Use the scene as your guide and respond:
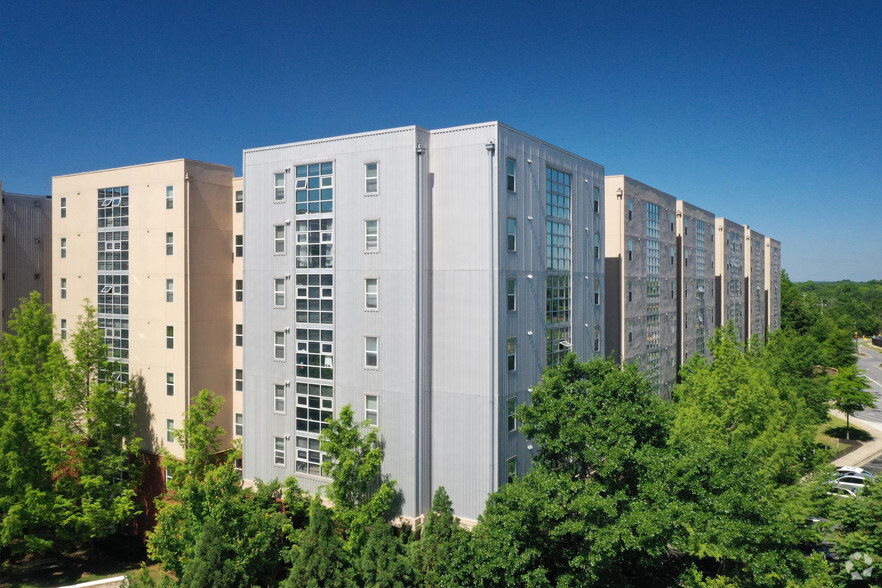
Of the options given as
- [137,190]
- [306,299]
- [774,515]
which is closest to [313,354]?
Result: [306,299]

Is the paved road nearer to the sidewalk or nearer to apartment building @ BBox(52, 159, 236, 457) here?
the sidewalk

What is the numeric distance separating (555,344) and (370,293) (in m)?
9.97

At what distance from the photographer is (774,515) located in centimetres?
1900

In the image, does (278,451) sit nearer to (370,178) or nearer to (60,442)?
(60,442)

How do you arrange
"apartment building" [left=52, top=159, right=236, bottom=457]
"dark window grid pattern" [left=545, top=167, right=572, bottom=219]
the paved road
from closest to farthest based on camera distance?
1. "dark window grid pattern" [left=545, top=167, right=572, bottom=219]
2. "apartment building" [left=52, top=159, right=236, bottom=457]
3. the paved road

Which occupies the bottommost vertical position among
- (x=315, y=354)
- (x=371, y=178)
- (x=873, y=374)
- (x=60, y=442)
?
(x=873, y=374)

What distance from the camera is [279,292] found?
28531 millimetres

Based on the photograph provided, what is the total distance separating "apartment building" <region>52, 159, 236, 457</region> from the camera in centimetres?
3112

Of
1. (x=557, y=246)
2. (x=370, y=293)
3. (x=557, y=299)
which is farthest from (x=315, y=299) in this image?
(x=557, y=246)

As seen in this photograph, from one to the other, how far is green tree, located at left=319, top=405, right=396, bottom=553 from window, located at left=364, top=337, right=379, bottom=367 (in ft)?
7.36

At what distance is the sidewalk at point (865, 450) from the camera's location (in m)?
43.0

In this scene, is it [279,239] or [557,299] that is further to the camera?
[557,299]

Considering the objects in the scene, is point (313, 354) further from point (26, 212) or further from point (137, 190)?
point (26, 212)

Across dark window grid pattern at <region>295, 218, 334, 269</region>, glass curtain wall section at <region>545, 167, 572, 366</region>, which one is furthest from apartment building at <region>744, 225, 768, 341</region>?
dark window grid pattern at <region>295, 218, 334, 269</region>
